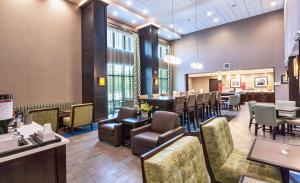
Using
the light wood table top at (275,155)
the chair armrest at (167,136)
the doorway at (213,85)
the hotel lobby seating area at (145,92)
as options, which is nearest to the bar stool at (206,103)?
the hotel lobby seating area at (145,92)

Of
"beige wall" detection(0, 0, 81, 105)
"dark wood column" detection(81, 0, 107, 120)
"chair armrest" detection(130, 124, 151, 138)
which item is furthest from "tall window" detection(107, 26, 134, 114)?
"chair armrest" detection(130, 124, 151, 138)

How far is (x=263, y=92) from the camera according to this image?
1121cm

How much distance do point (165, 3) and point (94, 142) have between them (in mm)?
6763

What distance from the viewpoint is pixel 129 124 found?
3.84 m

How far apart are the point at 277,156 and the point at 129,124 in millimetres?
2822

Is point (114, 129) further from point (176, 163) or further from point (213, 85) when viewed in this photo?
point (213, 85)

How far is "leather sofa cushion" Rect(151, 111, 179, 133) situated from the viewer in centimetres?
337

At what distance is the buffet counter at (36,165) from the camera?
140 centimetres

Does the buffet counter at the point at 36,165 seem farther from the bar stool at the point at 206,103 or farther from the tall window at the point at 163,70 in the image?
the tall window at the point at 163,70

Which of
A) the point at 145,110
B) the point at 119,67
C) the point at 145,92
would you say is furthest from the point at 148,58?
the point at 145,110

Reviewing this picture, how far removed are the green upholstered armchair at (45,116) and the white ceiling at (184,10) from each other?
5065 millimetres

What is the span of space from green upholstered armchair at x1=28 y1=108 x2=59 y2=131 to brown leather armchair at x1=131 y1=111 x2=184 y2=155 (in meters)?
2.22

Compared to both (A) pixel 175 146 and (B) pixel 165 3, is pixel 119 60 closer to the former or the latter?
(B) pixel 165 3

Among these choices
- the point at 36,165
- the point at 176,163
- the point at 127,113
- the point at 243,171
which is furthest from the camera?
the point at 127,113
